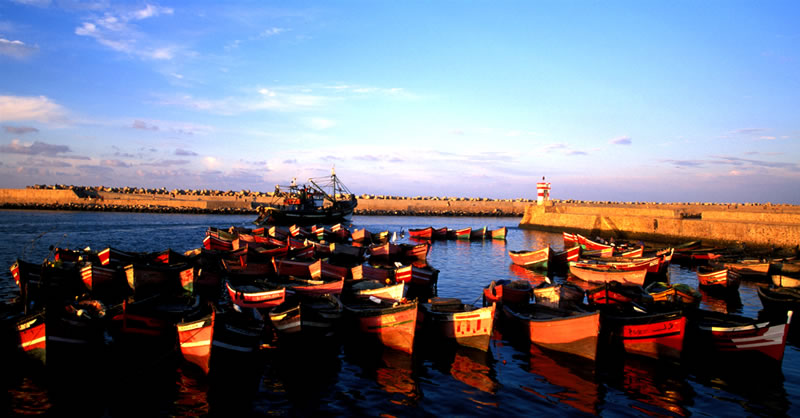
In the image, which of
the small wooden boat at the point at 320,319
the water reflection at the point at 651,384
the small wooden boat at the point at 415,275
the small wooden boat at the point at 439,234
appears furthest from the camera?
the small wooden boat at the point at 439,234

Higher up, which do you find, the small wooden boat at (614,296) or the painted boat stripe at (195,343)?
the small wooden boat at (614,296)

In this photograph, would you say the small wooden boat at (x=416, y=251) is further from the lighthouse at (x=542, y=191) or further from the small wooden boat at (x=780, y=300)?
the lighthouse at (x=542, y=191)

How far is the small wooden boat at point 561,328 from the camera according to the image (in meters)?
11.4

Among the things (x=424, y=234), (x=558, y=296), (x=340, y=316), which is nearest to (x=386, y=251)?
(x=558, y=296)

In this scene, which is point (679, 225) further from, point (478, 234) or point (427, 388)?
point (427, 388)

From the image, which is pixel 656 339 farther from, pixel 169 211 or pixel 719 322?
pixel 169 211

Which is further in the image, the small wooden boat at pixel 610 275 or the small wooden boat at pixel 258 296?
the small wooden boat at pixel 610 275

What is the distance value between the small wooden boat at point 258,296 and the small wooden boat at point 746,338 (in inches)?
474

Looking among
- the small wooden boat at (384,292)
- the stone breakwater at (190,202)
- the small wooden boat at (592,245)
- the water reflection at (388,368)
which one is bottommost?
the water reflection at (388,368)

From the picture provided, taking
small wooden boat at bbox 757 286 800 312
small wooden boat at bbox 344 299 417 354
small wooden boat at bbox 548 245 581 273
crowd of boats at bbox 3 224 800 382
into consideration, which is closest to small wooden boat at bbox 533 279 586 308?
crowd of boats at bbox 3 224 800 382

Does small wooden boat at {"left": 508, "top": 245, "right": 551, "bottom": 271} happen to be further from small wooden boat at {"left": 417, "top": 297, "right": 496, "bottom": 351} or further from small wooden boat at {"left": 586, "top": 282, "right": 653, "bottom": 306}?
small wooden boat at {"left": 417, "top": 297, "right": 496, "bottom": 351}

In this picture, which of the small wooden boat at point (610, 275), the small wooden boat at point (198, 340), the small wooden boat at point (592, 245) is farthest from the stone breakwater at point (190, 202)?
the small wooden boat at point (198, 340)

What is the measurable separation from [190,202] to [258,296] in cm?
8950

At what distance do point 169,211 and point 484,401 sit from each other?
88861 mm
